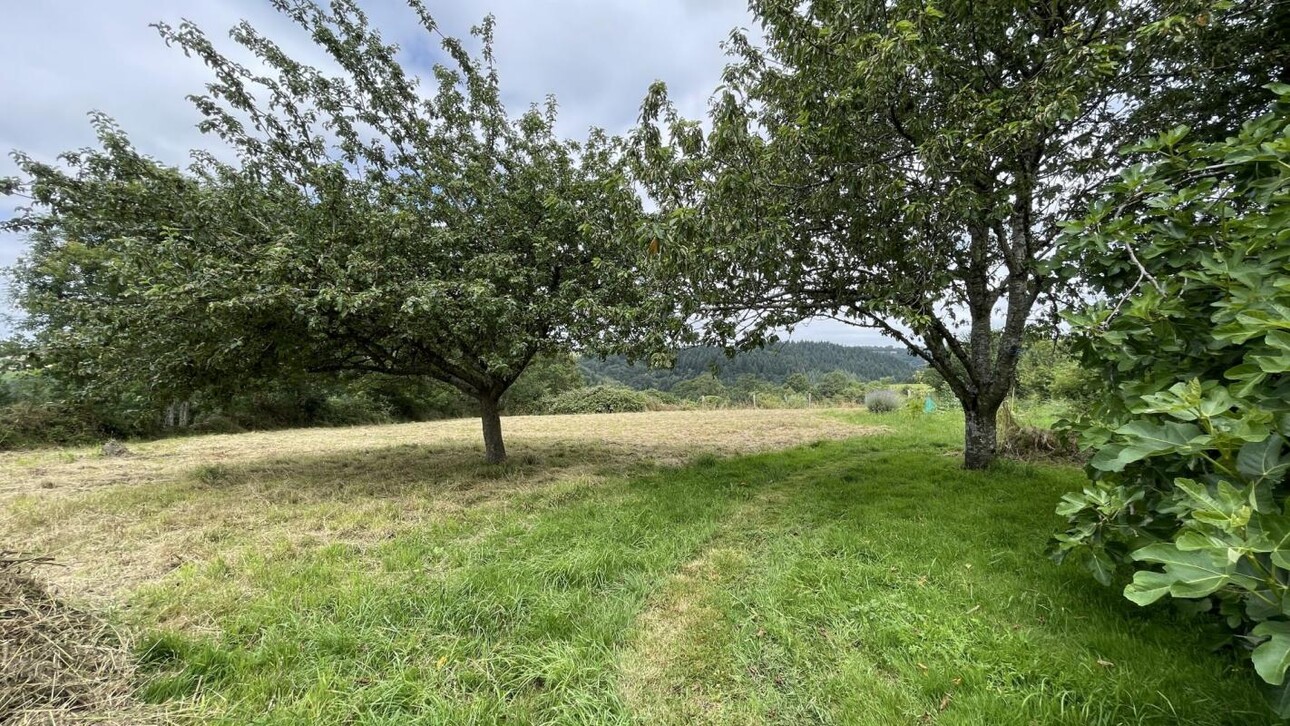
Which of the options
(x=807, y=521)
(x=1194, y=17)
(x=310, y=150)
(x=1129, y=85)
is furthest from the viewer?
(x=310, y=150)

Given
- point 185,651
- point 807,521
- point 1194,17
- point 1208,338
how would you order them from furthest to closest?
point 807,521 → point 1194,17 → point 185,651 → point 1208,338

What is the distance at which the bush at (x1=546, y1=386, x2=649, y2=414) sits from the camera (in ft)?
104

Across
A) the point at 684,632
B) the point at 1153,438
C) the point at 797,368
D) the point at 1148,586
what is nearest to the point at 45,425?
the point at 684,632

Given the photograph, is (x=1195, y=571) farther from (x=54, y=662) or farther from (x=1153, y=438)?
(x=54, y=662)

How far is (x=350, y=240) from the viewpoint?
7129mm

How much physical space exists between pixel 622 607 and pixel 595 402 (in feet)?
94.6

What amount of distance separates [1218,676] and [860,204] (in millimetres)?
4653

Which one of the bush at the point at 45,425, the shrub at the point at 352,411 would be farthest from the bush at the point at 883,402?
the bush at the point at 45,425

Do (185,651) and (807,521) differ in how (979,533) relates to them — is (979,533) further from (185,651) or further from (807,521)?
(185,651)

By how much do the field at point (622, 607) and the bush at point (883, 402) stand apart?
1293 centimetres

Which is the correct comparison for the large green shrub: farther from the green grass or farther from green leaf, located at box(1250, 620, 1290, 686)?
A: the green grass

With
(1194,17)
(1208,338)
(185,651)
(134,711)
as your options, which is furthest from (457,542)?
(1194,17)

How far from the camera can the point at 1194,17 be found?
151 inches

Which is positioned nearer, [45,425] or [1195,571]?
[1195,571]
